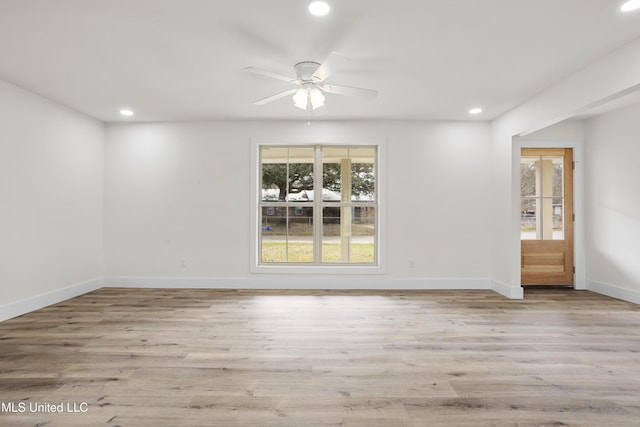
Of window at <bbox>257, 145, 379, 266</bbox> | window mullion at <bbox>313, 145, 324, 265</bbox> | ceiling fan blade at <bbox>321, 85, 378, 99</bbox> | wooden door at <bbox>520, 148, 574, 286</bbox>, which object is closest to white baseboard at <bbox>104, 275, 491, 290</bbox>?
window at <bbox>257, 145, 379, 266</bbox>

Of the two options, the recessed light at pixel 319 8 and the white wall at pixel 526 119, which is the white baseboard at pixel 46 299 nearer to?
the recessed light at pixel 319 8

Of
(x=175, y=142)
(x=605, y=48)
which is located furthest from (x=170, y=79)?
(x=605, y=48)

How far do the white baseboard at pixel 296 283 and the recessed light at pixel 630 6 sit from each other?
367cm

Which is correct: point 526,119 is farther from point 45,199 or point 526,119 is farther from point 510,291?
point 45,199

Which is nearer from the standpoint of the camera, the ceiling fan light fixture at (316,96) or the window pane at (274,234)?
the ceiling fan light fixture at (316,96)

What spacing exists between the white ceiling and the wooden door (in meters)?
1.60

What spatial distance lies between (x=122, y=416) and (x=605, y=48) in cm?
447

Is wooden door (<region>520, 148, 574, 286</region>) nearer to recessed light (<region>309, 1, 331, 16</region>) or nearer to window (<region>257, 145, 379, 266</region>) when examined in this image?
window (<region>257, 145, 379, 266</region>)

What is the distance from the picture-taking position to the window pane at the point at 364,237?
524 centimetres

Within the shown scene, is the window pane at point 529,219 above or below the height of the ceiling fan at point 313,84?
below

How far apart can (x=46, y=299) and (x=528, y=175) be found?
6.90 metres

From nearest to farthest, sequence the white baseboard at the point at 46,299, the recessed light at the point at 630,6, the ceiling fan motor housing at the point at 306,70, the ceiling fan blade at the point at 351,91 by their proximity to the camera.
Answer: the recessed light at the point at 630,6, the ceiling fan motor housing at the point at 306,70, the ceiling fan blade at the point at 351,91, the white baseboard at the point at 46,299

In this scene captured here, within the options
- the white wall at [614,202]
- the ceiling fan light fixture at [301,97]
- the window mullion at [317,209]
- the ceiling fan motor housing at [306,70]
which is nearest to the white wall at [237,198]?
the window mullion at [317,209]

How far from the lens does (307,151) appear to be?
5285 millimetres
